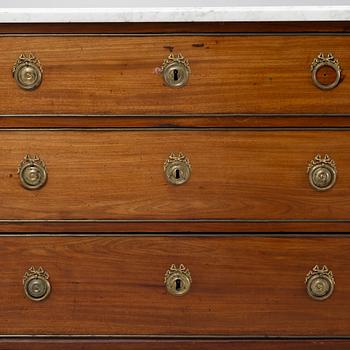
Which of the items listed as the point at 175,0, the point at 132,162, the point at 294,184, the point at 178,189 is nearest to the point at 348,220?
the point at 294,184

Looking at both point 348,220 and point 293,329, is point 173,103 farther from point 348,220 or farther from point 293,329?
point 293,329

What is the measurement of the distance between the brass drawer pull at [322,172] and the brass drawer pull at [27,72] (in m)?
0.62

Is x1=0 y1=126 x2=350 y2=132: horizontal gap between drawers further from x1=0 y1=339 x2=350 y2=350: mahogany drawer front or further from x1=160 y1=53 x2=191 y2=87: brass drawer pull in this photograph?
x1=0 y1=339 x2=350 y2=350: mahogany drawer front

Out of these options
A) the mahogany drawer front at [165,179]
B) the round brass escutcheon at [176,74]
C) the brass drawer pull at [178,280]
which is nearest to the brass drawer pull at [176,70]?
the round brass escutcheon at [176,74]

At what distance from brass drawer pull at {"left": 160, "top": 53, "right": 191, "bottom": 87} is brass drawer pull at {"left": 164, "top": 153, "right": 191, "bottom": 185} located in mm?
157

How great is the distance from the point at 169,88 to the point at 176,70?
→ 0.14 ft

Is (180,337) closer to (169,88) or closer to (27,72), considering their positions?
(169,88)

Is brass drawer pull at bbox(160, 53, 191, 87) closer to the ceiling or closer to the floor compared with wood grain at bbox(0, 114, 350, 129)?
closer to the ceiling

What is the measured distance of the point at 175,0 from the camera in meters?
2.58

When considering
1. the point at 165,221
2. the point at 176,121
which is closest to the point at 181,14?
the point at 176,121

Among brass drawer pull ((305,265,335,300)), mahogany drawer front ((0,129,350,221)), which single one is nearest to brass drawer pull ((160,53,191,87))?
mahogany drawer front ((0,129,350,221))

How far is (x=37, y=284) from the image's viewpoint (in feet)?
5.51

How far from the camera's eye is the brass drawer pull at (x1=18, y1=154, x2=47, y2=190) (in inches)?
64.8

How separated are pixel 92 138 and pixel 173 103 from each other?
191 mm
